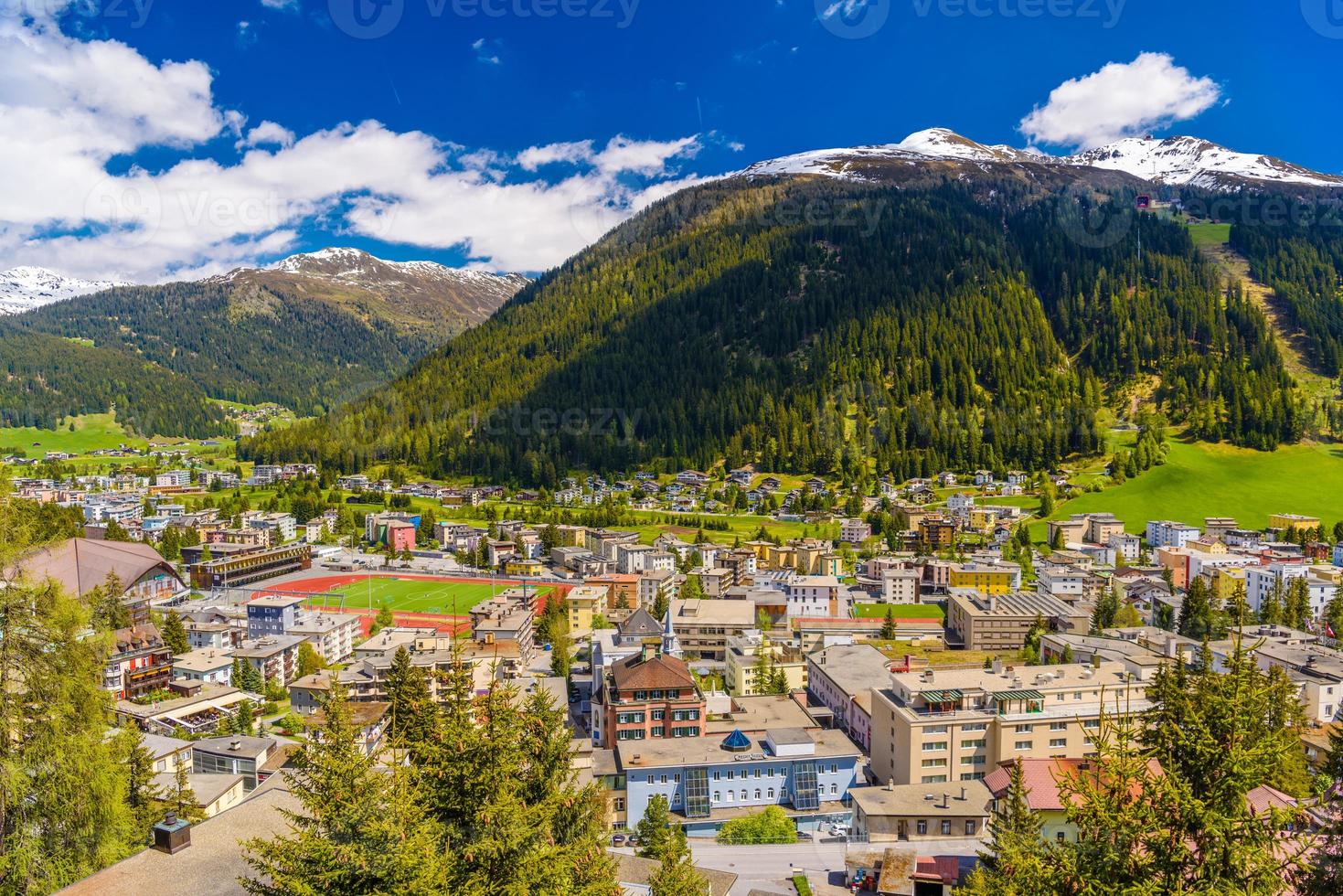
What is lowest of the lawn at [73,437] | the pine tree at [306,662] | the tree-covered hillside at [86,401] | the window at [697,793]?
the window at [697,793]

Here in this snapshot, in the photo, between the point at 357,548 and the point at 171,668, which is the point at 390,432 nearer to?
the point at 357,548

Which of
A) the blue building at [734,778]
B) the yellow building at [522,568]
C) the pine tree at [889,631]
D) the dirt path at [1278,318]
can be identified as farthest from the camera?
the dirt path at [1278,318]

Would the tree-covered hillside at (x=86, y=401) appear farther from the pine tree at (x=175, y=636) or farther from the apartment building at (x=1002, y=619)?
the apartment building at (x=1002, y=619)

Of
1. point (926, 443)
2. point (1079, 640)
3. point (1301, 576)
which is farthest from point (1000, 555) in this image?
point (926, 443)

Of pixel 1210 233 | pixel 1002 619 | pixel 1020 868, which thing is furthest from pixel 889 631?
pixel 1210 233

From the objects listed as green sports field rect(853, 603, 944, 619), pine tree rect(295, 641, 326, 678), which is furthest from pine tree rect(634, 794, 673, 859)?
green sports field rect(853, 603, 944, 619)

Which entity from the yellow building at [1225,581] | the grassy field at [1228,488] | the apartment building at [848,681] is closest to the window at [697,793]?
the apartment building at [848,681]

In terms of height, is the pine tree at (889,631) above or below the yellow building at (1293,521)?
below

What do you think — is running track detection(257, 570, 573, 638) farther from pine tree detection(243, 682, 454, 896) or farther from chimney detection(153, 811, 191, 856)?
pine tree detection(243, 682, 454, 896)
